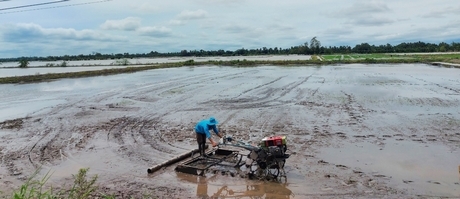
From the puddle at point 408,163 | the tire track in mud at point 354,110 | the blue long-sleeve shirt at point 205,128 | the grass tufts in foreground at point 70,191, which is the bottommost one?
the puddle at point 408,163

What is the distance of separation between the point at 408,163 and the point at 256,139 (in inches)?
167

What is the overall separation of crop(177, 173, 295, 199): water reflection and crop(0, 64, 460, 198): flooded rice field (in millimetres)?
20

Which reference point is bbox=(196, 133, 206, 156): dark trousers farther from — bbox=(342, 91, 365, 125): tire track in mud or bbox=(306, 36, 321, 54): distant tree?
bbox=(306, 36, 321, 54): distant tree

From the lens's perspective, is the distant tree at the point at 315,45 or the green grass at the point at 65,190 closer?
the green grass at the point at 65,190

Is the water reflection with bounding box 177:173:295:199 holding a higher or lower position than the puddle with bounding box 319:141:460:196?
lower

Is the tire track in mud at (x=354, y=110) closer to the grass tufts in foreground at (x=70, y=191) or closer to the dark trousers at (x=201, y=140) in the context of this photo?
the dark trousers at (x=201, y=140)

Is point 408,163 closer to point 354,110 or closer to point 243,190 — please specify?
point 243,190

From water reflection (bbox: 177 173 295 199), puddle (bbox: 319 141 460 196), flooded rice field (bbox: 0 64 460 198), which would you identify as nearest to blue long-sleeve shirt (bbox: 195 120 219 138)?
flooded rice field (bbox: 0 64 460 198)

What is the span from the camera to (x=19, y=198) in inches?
170

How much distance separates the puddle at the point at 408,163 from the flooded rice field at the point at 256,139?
0.08 feet

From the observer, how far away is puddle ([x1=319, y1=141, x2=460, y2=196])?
7.23 metres

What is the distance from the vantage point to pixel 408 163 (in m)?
8.52

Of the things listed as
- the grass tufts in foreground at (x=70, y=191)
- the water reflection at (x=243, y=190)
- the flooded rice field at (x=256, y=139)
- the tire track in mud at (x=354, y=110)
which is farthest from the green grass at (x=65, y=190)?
the tire track in mud at (x=354, y=110)

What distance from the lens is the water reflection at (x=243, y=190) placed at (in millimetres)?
6867
